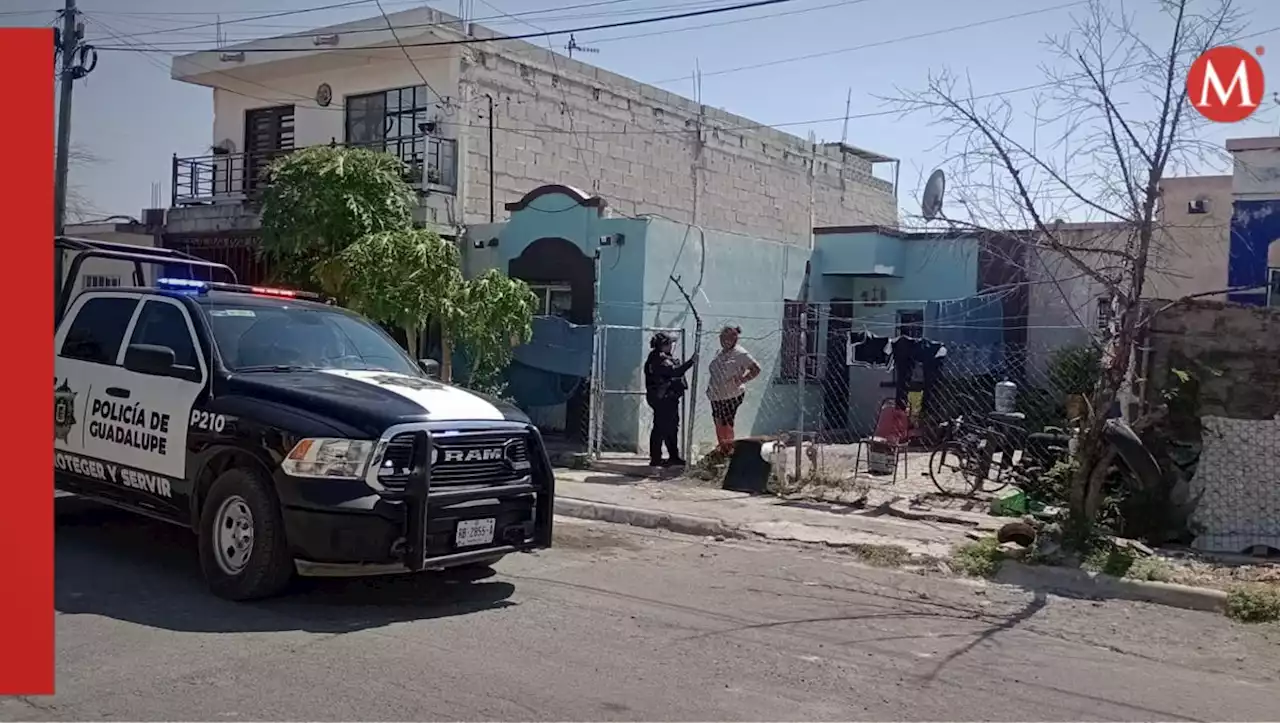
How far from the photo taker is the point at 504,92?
66.3 ft

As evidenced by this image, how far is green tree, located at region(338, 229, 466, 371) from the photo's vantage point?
1406cm

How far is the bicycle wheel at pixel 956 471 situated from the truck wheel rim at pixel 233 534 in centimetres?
779

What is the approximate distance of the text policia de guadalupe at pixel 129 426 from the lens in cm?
762

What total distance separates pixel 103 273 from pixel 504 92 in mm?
7542

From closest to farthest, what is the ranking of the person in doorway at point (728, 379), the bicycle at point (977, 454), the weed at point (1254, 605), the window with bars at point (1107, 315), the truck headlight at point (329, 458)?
the truck headlight at point (329, 458), the weed at point (1254, 605), the window with bars at point (1107, 315), the bicycle at point (977, 454), the person in doorway at point (728, 379)

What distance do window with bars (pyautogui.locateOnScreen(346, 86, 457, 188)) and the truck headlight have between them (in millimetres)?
12258

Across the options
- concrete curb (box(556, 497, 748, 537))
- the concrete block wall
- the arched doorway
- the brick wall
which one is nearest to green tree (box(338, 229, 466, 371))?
the arched doorway

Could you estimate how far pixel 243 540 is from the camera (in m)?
7.02

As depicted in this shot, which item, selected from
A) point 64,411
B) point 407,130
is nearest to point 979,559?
point 64,411

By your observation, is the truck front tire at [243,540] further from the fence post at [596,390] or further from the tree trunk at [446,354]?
the fence post at [596,390]

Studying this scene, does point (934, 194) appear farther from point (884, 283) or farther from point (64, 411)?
point (884, 283)

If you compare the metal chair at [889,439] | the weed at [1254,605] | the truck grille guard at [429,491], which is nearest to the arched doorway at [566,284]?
the metal chair at [889,439]

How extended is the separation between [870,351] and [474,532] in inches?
380

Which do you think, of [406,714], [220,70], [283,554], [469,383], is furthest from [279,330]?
[220,70]
